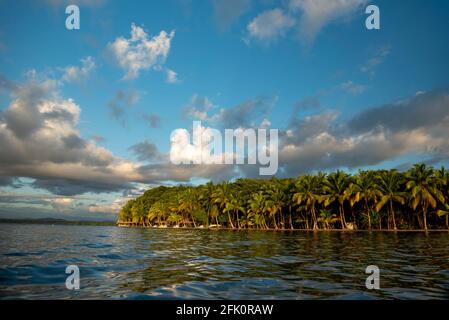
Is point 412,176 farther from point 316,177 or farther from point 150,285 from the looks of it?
point 150,285

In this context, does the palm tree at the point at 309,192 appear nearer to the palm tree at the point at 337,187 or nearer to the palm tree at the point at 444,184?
the palm tree at the point at 337,187

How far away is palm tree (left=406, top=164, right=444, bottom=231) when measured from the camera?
51500 mm

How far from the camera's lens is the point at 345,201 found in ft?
213

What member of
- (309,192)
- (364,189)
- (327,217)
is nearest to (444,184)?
(364,189)

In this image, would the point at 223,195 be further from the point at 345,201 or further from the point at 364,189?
the point at 364,189

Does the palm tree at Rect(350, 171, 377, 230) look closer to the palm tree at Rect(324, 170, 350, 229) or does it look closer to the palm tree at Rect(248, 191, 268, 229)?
the palm tree at Rect(324, 170, 350, 229)

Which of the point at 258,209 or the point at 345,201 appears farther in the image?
the point at 258,209

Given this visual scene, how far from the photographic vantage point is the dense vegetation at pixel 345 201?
178ft

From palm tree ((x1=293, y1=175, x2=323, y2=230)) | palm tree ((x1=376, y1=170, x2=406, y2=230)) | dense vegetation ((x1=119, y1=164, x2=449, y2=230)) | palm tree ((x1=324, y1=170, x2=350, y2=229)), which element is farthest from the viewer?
palm tree ((x1=293, y1=175, x2=323, y2=230))

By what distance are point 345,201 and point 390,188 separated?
1047 centimetres

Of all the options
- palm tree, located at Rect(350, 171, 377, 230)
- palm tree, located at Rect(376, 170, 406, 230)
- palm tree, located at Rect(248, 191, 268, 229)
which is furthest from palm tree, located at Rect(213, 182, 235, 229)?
palm tree, located at Rect(376, 170, 406, 230)
